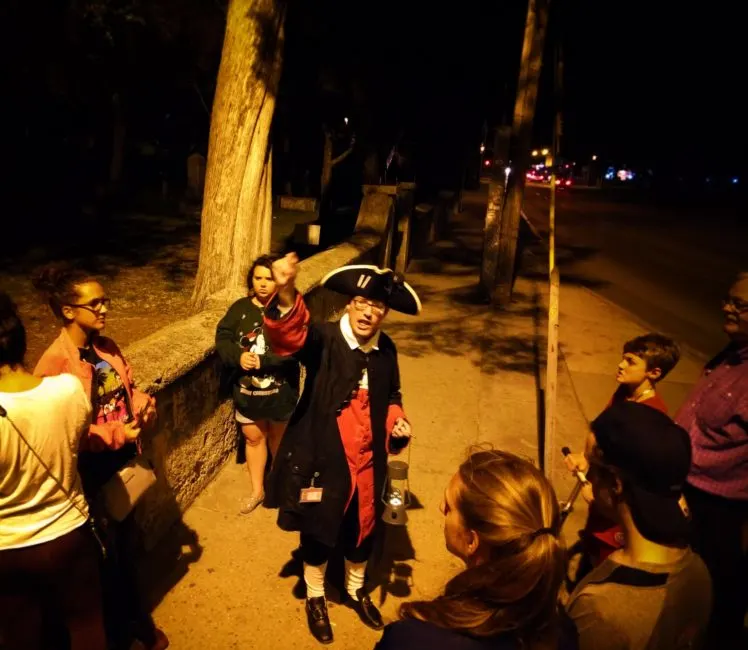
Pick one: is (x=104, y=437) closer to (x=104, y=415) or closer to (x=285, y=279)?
(x=104, y=415)

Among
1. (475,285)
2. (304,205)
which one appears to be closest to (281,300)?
(475,285)

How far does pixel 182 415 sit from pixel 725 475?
2.99m

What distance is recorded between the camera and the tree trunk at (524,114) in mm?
9048

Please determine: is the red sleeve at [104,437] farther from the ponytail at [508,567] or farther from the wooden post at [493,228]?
the wooden post at [493,228]

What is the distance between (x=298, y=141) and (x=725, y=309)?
2417 centimetres

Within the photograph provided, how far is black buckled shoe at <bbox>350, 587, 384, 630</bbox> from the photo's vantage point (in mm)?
3199

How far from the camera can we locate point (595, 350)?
26.7 ft

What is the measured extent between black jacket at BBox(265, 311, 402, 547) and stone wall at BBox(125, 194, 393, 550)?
3.03ft

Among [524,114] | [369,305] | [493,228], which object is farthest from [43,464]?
[524,114]

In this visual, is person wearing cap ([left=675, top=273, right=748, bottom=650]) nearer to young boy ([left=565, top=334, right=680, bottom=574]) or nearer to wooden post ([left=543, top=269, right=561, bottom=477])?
young boy ([left=565, top=334, right=680, bottom=574])

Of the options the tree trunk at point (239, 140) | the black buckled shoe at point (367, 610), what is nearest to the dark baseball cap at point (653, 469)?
the black buckled shoe at point (367, 610)

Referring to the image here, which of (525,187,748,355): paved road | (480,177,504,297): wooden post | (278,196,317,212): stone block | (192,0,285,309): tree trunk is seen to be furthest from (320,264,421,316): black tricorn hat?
(278,196,317,212): stone block

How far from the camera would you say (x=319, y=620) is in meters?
3.10

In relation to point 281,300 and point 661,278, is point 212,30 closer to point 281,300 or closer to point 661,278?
point 661,278
